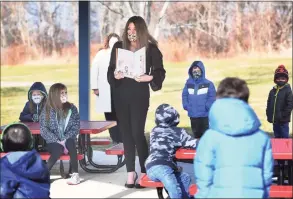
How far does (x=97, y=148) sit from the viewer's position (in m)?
9.91

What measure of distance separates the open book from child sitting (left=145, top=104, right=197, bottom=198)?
2.63ft

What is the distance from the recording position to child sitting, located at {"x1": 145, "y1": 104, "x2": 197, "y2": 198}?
5422 mm

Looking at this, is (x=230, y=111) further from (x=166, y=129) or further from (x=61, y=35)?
(x=61, y=35)

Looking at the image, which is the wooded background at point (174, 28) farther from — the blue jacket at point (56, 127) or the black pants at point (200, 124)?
the blue jacket at point (56, 127)

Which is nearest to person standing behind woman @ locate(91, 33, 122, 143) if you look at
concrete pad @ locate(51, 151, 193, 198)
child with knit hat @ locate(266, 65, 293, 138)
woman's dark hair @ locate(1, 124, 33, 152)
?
concrete pad @ locate(51, 151, 193, 198)

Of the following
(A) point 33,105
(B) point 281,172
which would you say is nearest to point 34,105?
(A) point 33,105

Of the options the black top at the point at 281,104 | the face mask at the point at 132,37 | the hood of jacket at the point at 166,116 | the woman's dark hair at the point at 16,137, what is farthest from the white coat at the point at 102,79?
the woman's dark hair at the point at 16,137

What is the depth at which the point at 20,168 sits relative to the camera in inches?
168

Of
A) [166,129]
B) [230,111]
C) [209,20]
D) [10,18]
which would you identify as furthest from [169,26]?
[230,111]

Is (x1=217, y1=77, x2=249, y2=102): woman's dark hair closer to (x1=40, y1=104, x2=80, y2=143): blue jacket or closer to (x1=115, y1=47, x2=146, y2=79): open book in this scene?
(x1=115, y1=47, x2=146, y2=79): open book

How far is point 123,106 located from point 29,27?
26.3 feet

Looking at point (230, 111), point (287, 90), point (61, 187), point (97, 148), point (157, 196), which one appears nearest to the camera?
point (230, 111)

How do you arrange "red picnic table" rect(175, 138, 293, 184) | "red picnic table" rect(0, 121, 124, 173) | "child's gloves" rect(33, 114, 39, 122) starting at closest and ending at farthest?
1. "red picnic table" rect(175, 138, 293, 184)
2. "red picnic table" rect(0, 121, 124, 173)
3. "child's gloves" rect(33, 114, 39, 122)

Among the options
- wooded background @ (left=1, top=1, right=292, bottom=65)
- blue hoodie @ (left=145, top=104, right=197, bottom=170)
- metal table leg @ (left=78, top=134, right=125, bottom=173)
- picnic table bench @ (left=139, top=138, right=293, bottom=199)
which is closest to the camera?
picnic table bench @ (left=139, top=138, right=293, bottom=199)
